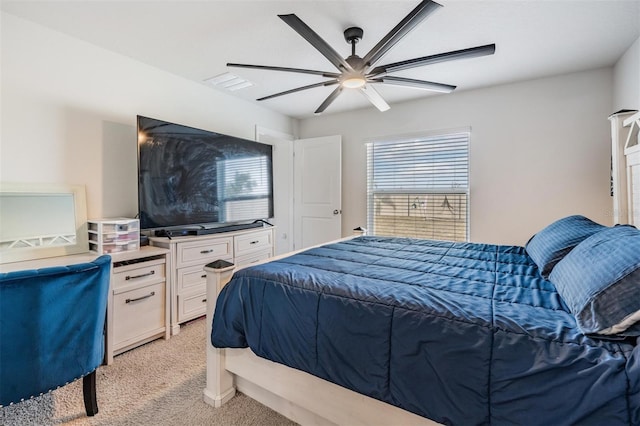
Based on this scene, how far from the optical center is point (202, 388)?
1807 millimetres

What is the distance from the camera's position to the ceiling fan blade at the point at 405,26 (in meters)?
1.39

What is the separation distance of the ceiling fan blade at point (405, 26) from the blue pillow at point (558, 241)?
140 cm

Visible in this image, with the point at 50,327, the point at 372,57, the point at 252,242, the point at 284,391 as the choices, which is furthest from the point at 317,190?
the point at 50,327

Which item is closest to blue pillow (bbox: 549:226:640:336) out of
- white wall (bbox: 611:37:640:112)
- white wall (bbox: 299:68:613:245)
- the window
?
white wall (bbox: 611:37:640:112)

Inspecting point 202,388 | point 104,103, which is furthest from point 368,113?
point 202,388

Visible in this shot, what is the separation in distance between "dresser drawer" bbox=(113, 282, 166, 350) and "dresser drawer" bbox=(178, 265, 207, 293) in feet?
0.54

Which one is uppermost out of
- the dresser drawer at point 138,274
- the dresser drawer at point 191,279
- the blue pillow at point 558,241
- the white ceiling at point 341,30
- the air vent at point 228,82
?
the air vent at point 228,82

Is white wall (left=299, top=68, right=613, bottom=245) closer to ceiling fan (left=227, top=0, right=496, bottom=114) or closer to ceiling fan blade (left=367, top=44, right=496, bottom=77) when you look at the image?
ceiling fan (left=227, top=0, right=496, bottom=114)

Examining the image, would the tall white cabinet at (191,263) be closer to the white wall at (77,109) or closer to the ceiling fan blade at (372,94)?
the white wall at (77,109)

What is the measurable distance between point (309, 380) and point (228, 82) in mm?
3159

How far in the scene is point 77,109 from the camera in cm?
240

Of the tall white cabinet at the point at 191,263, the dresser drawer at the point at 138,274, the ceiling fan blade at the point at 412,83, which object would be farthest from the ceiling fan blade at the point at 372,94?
the dresser drawer at the point at 138,274

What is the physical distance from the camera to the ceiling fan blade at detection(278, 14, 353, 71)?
1.56 meters

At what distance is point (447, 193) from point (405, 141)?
35.1 inches
